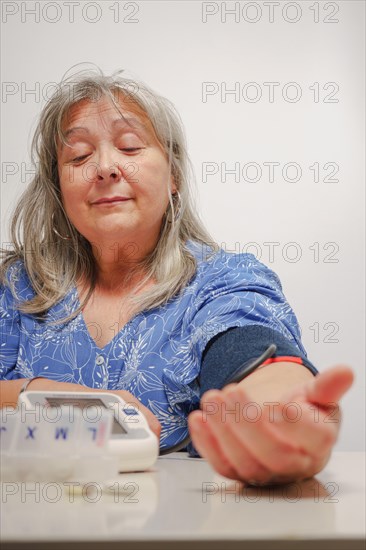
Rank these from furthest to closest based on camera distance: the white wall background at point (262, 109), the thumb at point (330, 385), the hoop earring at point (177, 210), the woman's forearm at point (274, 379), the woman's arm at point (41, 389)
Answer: the white wall background at point (262, 109) → the hoop earring at point (177, 210) → the woman's arm at point (41, 389) → the woman's forearm at point (274, 379) → the thumb at point (330, 385)

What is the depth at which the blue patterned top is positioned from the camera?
1.03 metres

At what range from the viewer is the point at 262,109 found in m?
2.12

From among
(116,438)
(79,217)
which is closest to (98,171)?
(79,217)

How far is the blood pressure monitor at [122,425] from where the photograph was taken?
624 mm

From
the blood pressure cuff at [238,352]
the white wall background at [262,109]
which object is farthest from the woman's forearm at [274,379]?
the white wall background at [262,109]

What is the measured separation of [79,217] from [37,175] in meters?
0.22

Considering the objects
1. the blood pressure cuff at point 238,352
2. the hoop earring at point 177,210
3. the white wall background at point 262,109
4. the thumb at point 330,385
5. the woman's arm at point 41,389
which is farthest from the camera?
the white wall background at point 262,109

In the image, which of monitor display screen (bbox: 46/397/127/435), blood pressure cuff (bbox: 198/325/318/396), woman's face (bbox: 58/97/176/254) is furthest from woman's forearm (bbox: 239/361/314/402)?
woman's face (bbox: 58/97/176/254)

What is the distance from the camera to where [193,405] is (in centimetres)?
109

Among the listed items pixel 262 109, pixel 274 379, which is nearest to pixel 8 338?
pixel 274 379

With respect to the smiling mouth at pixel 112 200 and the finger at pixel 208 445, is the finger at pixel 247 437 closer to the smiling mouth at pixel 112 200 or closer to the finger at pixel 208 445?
the finger at pixel 208 445

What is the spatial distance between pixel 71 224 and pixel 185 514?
100cm

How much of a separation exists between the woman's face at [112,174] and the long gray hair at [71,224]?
2 cm

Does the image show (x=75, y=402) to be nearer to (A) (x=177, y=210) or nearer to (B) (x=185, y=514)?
(B) (x=185, y=514)
